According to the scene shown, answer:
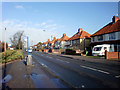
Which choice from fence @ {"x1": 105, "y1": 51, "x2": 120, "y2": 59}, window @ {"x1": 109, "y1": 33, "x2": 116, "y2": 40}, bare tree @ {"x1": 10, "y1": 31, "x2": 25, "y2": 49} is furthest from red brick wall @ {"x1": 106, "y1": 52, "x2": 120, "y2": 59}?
bare tree @ {"x1": 10, "y1": 31, "x2": 25, "y2": 49}

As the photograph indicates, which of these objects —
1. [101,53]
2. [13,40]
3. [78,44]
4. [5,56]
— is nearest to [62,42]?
[78,44]

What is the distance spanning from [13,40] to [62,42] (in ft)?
109

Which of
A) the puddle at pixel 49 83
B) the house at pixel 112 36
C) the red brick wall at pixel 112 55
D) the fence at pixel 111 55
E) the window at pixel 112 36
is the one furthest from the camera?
the window at pixel 112 36

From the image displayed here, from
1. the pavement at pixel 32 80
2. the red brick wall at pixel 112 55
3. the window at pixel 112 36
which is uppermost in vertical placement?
the window at pixel 112 36

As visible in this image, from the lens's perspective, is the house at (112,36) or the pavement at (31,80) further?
the house at (112,36)

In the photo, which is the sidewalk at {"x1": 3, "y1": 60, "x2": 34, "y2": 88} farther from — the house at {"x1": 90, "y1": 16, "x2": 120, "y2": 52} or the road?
the house at {"x1": 90, "y1": 16, "x2": 120, "y2": 52}

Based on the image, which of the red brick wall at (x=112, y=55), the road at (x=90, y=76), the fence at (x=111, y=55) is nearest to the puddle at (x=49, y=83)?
the road at (x=90, y=76)

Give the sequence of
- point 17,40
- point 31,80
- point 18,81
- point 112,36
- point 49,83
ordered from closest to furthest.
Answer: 1. point 49,83
2. point 18,81
3. point 31,80
4. point 112,36
5. point 17,40

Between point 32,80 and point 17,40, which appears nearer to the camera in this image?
point 32,80

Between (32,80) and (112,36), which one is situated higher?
(112,36)

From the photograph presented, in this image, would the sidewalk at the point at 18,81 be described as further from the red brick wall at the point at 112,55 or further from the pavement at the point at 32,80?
the red brick wall at the point at 112,55

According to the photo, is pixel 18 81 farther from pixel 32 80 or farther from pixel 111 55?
pixel 111 55

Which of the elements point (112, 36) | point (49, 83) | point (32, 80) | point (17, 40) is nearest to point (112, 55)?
point (112, 36)

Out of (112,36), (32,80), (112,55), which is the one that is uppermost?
(112,36)
